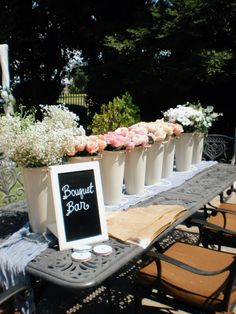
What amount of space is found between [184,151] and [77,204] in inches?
62.8

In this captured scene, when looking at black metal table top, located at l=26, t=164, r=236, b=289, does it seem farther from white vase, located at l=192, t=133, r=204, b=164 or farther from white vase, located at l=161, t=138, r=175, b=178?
white vase, located at l=192, t=133, r=204, b=164

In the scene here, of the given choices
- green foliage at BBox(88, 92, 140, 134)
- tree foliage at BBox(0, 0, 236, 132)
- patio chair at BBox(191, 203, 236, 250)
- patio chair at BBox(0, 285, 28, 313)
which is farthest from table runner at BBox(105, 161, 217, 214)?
tree foliage at BBox(0, 0, 236, 132)

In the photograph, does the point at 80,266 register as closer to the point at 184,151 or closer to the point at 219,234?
the point at 219,234

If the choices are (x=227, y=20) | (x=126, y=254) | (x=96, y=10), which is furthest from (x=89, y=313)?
(x=96, y=10)

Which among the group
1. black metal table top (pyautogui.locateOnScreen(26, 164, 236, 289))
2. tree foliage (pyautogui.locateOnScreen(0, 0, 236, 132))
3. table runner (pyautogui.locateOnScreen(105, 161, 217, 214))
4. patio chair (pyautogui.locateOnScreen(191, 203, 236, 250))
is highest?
tree foliage (pyautogui.locateOnScreen(0, 0, 236, 132))

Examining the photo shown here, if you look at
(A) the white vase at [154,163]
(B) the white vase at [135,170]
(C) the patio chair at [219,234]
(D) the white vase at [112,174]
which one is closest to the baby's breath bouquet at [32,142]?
(D) the white vase at [112,174]

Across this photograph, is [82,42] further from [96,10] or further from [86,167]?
[86,167]

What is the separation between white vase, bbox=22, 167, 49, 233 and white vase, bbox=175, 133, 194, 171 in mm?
1572

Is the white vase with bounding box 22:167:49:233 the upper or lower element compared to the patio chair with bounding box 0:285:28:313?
upper

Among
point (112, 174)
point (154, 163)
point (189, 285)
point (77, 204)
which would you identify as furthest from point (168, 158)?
point (77, 204)

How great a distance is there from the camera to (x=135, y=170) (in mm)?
2258

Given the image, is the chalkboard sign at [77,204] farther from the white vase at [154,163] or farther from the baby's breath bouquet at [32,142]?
the white vase at [154,163]

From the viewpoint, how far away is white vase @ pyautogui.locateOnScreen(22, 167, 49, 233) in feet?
5.35

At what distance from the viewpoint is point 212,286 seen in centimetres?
180
